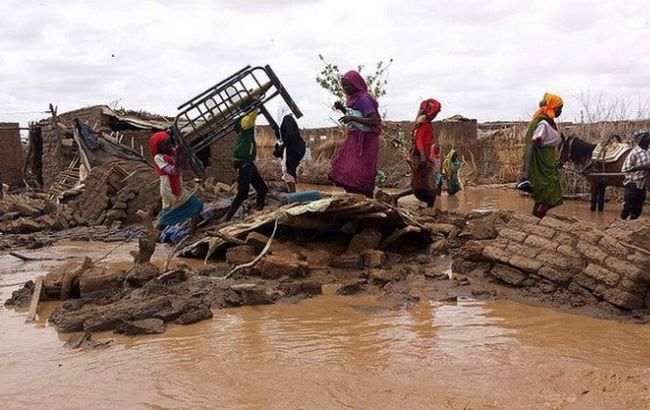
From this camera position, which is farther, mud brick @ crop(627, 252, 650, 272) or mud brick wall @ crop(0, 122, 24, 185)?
mud brick wall @ crop(0, 122, 24, 185)

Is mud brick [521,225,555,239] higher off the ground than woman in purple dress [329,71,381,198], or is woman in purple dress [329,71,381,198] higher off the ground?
woman in purple dress [329,71,381,198]

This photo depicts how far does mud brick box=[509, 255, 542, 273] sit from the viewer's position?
4.86 meters

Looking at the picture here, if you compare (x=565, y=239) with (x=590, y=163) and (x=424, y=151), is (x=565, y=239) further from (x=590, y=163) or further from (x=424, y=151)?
(x=590, y=163)

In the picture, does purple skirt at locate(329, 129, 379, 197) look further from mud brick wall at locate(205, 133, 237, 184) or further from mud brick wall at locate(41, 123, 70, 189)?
mud brick wall at locate(41, 123, 70, 189)

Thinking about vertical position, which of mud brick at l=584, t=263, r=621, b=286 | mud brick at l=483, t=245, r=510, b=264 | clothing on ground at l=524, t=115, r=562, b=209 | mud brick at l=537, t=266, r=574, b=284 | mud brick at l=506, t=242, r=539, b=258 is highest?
clothing on ground at l=524, t=115, r=562, b=209

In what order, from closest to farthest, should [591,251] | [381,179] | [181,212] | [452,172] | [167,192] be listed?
1. [591,251]
2. [167,192]
3. [181,212]
4. [452,172]
5. [381,179]

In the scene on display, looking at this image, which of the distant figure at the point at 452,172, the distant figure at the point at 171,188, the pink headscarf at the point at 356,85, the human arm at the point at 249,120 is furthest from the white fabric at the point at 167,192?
the distant figure at the point at 452,172

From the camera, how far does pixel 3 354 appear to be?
375 cm

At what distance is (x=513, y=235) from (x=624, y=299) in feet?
3.64

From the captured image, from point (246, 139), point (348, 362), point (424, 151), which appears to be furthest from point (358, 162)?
point (348, 362)

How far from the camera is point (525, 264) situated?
16.2 ft

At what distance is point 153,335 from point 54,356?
594 mm

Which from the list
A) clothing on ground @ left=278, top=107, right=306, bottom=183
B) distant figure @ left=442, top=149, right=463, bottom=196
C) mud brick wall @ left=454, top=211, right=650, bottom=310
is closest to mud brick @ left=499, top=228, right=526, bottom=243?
mud brick wall @ left=454, top=211, right=650, bottom=310

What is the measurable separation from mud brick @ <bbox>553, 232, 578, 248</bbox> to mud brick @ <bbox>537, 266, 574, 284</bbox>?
225mm
